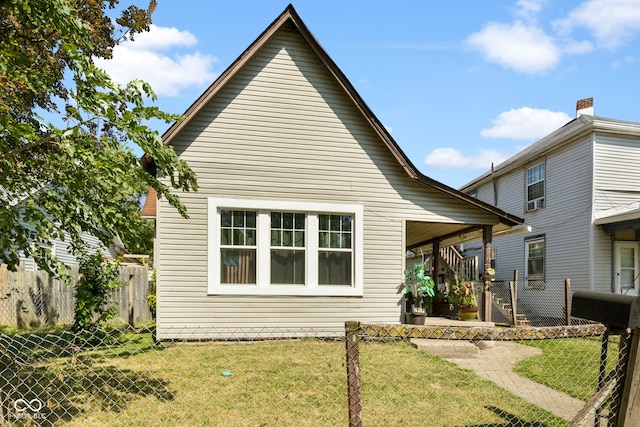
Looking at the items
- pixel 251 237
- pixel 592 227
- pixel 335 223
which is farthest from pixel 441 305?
pixel 251 237

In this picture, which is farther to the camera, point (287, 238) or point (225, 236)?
point (287, 238)

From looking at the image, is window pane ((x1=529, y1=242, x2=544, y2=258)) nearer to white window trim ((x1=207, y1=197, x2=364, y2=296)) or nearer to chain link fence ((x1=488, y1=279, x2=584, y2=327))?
chain link fence ((x1=488, y1=279, x2=584, y2=327))

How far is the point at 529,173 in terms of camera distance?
1909 cm

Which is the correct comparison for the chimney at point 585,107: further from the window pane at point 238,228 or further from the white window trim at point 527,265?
the window pane at point 238,228

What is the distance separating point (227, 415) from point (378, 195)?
6.49m

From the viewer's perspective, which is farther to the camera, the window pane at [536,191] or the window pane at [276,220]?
the window pane at [536,191]

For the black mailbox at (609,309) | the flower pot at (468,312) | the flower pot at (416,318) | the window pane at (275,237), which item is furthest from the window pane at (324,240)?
the black mailbox at (609,309)

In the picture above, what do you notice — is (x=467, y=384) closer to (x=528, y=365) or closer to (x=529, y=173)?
(x=528, y=365)

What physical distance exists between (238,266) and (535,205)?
13274mm

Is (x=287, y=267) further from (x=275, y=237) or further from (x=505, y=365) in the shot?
A: (x=505, y=365)

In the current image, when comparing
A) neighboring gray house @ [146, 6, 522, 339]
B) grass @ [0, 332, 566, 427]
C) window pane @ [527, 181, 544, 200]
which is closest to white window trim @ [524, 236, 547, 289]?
window pane @ [527, 181, 544, 200]

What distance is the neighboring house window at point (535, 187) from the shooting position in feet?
59.6

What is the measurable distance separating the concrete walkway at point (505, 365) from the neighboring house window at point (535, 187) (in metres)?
9.32

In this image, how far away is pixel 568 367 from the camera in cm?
836
